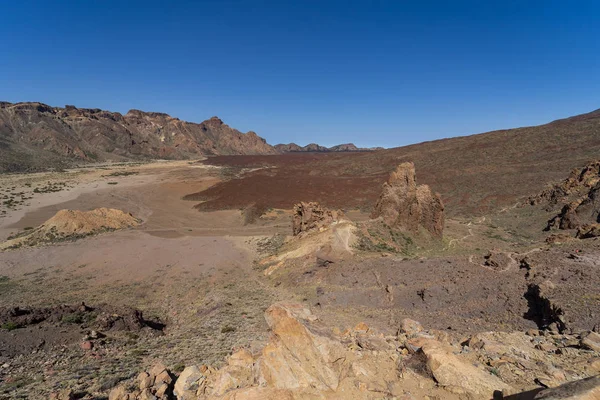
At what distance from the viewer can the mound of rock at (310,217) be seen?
26328 mm

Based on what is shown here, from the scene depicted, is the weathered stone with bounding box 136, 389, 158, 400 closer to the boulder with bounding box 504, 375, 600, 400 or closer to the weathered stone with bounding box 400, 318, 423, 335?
the weathered stone with bounding box 400, 318, 423, 335

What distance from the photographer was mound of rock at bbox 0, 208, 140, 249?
2855 cm

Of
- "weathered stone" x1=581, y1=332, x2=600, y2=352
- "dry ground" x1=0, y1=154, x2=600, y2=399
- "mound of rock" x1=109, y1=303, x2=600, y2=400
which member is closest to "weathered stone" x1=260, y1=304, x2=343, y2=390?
"mound of rock" x1=109, y1=303, x2=600, y2=400

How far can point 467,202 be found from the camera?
144 feet

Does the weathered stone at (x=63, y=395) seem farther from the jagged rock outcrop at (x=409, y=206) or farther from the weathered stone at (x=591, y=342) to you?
the jagged rock outcrop at (x=409, y=206)

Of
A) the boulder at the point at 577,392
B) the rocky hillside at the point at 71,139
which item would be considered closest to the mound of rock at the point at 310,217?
the boulder at the point at 577,392

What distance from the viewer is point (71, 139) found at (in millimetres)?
148875

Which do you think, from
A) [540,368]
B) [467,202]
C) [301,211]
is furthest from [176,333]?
[467,202]

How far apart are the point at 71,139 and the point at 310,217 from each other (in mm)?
166301

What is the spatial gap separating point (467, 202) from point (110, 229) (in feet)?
146

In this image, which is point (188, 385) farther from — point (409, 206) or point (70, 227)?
point (70, 227)

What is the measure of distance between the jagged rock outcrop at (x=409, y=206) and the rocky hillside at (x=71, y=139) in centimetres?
11875

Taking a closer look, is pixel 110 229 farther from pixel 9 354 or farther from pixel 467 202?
pixel 467 202

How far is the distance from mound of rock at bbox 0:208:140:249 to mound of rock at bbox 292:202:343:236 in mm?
20545
